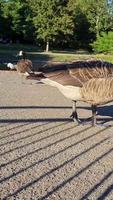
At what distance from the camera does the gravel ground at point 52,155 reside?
18.6 feet

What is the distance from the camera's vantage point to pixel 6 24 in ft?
220

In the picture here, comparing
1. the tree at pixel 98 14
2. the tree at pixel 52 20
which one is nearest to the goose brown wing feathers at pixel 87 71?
the tree at pixel 52 20

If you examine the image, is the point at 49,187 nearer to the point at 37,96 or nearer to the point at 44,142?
the point at 44,142

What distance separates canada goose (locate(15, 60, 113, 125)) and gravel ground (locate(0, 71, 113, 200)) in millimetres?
710

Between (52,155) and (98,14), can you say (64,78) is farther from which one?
(98,14)

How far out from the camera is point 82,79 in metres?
8.91

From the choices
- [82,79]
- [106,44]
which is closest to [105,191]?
[82,79]

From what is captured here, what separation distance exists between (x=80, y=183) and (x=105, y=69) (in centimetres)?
367

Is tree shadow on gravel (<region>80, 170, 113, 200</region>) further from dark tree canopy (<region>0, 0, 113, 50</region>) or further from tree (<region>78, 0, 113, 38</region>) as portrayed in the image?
tree (<region>78, 0, 113, 38</region>)

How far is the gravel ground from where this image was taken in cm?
567

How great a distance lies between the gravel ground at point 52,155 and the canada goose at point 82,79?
0.71 metres

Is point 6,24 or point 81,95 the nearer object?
point 81,95

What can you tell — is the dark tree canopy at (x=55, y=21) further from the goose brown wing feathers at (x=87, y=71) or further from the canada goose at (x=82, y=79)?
the canada goose at (x=82, y=79)

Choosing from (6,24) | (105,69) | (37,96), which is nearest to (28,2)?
(6,24)
